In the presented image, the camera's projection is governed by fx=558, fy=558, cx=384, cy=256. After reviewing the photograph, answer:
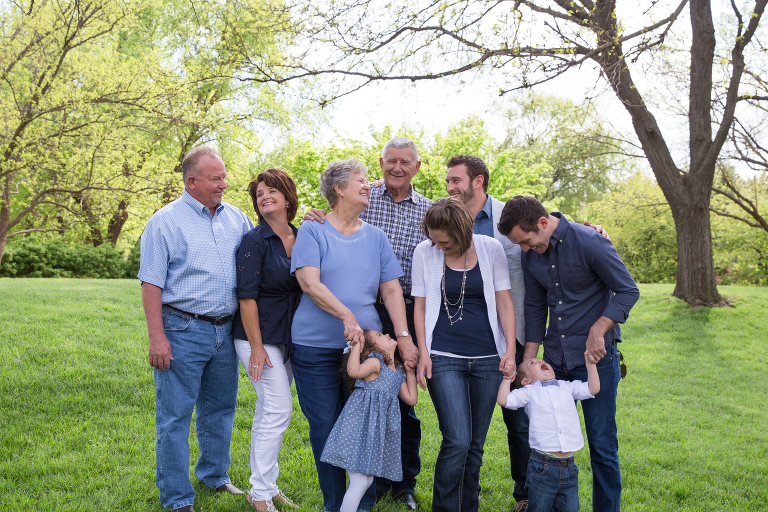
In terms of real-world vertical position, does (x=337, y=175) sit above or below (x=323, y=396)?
above

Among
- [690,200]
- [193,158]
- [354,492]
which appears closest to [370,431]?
[354,492]

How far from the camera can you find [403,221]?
4.09 m

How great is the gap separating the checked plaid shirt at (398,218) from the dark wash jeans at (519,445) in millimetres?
1262

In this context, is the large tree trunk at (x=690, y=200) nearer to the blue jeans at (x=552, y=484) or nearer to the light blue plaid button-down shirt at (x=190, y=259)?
the blue jeans at (x=552, y=484)

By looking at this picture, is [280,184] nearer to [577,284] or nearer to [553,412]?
[577,284]

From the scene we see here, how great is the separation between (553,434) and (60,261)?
23.4 meters

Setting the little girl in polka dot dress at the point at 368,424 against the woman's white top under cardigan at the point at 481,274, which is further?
the woman's white top under cardigan at the point at 481,274

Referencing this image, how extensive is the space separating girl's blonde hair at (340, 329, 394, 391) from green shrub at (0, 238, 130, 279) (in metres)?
20.8

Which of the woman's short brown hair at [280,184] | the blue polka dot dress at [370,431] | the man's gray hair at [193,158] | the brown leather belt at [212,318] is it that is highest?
the man's gray hair at [193,158]

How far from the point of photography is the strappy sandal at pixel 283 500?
3748 mm

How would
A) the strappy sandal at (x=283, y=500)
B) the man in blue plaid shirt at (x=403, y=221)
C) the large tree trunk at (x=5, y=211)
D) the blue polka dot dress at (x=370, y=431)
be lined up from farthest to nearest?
the large tree trunk at (x=5, y=211)
the man in blue plaid shirt at (x=403, y=221)
the strappy sandal at (x=283, y=500)
the blue polka dot dress at (x=370, y=431)

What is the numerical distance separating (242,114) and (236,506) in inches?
782

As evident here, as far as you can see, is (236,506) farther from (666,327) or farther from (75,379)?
(666,327)

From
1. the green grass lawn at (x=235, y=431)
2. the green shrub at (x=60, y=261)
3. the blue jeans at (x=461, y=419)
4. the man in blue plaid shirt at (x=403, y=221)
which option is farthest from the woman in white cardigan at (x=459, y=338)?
the green shrub at (x=60, y=261)
